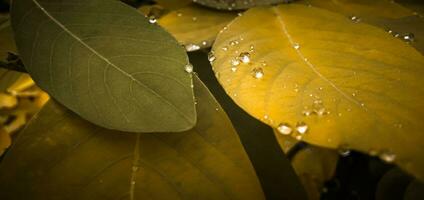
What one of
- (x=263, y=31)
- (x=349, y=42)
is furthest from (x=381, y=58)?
(x=263, y=31)

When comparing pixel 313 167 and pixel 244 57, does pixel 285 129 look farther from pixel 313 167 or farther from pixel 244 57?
pixel 313 167

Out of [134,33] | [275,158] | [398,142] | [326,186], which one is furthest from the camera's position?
[326,186]

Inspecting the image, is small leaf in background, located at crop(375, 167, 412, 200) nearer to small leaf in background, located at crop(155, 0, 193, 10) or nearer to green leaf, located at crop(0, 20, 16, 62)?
small leaf in background, located at crop(155, 0, 193, 10)

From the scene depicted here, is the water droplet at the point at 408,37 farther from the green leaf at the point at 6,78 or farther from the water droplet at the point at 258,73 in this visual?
the green leaf at the point at 6,78

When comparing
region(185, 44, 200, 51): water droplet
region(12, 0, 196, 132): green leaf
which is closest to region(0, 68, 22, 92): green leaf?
region(12, 0, 196, 132): green leaf

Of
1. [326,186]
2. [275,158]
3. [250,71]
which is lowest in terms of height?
[326,186]

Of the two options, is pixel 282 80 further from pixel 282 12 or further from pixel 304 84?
pixel 282 12

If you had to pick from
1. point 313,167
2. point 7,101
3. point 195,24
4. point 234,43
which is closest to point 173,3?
point 195,24

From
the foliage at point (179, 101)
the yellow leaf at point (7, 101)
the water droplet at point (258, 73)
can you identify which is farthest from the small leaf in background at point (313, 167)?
the yellow leaf at point (7, 101)
